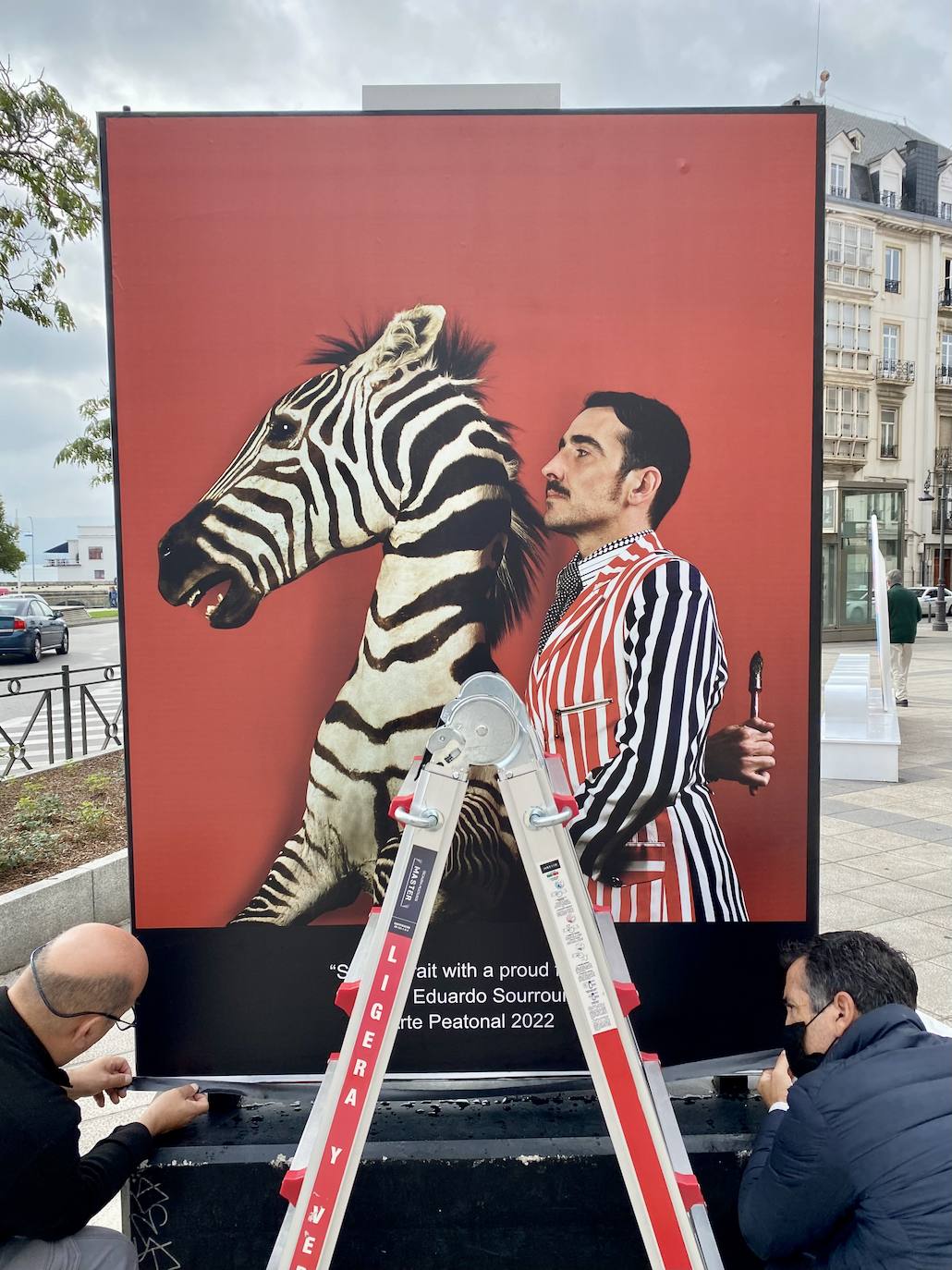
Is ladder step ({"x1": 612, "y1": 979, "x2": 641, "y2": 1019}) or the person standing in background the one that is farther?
the person standing in background

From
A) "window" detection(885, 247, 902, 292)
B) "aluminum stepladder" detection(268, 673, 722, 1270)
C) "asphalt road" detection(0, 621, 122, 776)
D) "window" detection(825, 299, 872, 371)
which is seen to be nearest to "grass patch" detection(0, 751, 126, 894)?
"asphalt road" detection(0, 621, 122, 776)

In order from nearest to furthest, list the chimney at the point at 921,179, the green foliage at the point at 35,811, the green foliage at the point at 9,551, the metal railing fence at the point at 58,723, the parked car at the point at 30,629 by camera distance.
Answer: the green foliage at the point at 35,811
the metal railing fence at the point at 58,723
the parked car at the point at 30,629
the green foliage at the point at 9,551
the chimney at the point at 921,179

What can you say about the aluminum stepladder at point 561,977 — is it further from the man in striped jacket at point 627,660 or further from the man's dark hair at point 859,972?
the man in striped jacket at point 627,660

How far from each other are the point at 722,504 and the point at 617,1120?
1535mm

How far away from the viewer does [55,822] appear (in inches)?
252

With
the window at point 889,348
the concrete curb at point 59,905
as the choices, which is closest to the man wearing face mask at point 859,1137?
the concrete curb at point 59,905

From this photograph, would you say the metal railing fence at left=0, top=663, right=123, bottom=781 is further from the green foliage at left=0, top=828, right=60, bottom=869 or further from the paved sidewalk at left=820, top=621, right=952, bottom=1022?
the paved sidewalk at left=820, top=621, right=952, bottom=1022

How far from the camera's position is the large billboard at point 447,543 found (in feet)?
7.82

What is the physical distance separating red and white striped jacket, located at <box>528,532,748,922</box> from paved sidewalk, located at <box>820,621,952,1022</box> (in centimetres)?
290

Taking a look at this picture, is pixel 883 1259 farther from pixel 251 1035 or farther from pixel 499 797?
pixel 251 1035

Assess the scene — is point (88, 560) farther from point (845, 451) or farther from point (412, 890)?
point (412, 890)

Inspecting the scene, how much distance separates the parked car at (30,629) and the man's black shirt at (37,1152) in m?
20.3

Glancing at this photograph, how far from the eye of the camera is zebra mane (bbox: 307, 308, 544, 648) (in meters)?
2.43

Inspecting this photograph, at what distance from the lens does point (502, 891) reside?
2.51m
